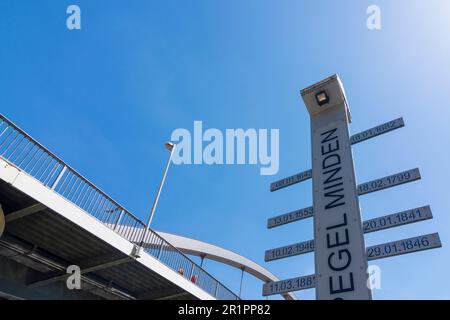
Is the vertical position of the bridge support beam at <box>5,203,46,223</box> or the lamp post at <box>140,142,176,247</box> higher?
the lamp post at <box>140,142,176,247</box>

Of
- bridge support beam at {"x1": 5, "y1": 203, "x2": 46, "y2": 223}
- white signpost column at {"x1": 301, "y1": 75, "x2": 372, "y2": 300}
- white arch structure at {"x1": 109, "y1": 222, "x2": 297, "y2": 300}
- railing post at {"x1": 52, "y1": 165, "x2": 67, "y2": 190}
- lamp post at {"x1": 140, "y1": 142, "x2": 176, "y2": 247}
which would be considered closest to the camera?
white signpost column at {"x1": 301, "y1": 75, "x2": 372, "y2": 300}

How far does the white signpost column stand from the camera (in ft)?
13.6

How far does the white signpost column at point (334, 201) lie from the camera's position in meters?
4.14

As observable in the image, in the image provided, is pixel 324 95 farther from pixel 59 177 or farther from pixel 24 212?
pixel 24 212

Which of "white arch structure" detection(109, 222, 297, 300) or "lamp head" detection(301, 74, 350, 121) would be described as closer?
"lamp head" detection(301, 74, 350, 121)

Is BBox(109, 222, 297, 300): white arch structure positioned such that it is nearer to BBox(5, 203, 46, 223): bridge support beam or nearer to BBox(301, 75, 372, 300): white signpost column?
BBox(5, 203, 46, 223): bridge support beam

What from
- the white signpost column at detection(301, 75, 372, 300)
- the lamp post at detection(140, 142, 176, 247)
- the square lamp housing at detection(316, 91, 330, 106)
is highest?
the lamp post at detection(140, 142, 176, 247)

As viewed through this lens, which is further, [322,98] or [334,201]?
[322,98]

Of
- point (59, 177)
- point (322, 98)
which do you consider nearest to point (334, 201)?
point (322, 98)

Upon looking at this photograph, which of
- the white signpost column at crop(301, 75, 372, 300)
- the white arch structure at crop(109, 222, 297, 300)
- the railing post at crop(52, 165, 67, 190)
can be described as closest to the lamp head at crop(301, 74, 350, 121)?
the white signpost column at crop(301, 75, 372, 300)

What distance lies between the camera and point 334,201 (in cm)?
497

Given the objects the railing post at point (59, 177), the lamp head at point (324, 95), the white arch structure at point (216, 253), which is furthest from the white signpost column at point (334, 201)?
the white arch structure at point (216, 253)
